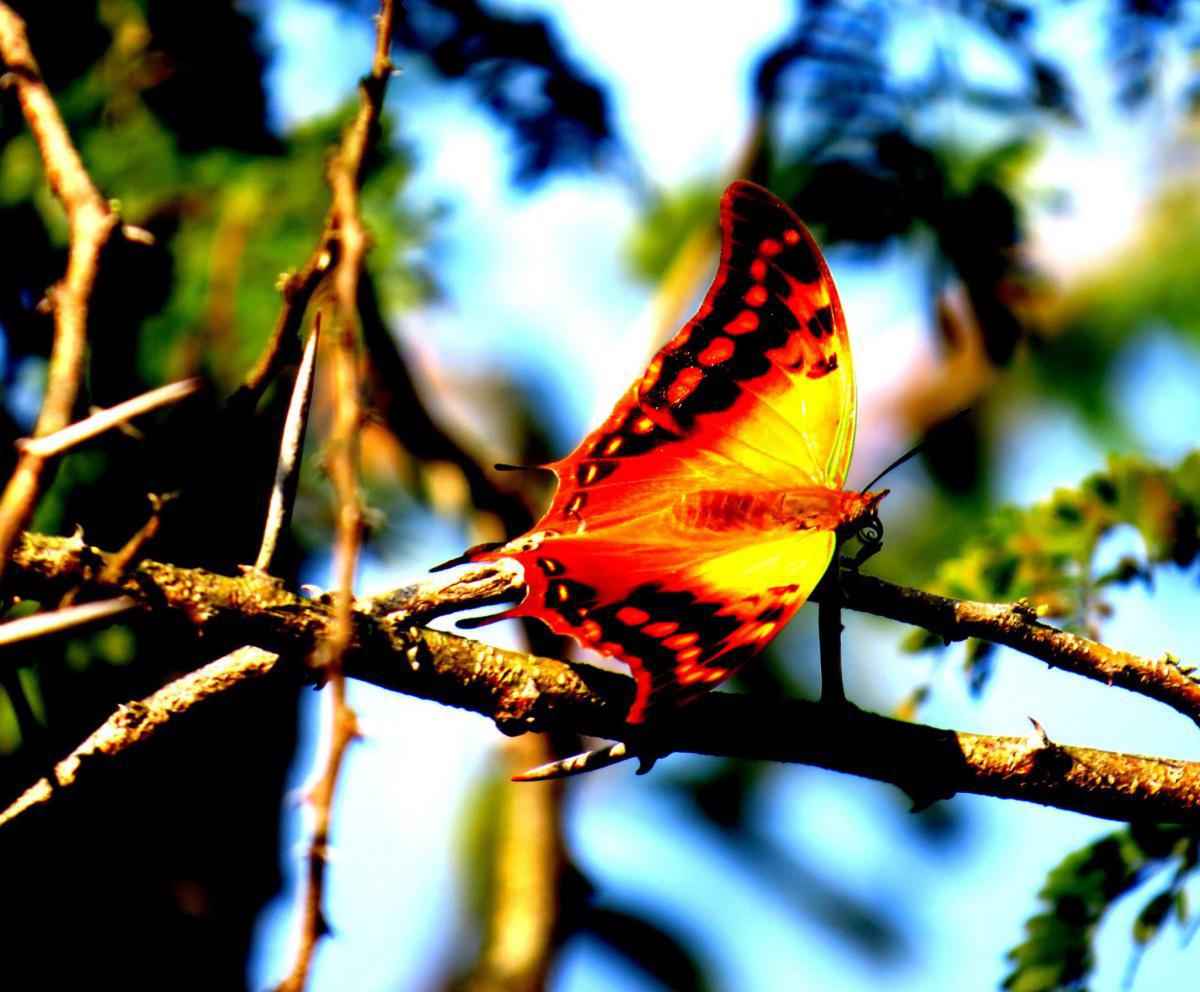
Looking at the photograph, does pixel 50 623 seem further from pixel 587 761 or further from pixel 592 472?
pixel 592 472

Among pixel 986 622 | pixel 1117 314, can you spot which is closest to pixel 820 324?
pixel 986 622

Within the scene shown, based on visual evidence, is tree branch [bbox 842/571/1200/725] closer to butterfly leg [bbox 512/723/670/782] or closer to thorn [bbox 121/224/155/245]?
butterfly leg [bbox 512/723/670/782]

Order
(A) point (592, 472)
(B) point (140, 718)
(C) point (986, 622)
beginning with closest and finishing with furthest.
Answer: (B) point (140, 718) → (C) point (986, 622) → (A) point (592, 472)

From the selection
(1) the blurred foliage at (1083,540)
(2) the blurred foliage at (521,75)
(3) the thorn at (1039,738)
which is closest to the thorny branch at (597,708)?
(3) the thorn at (1039,738)

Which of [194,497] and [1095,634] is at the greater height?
[1095,634]

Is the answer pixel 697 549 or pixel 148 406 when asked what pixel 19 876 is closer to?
pixel 697 549

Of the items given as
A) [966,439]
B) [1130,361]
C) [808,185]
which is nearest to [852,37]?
[808,185]
